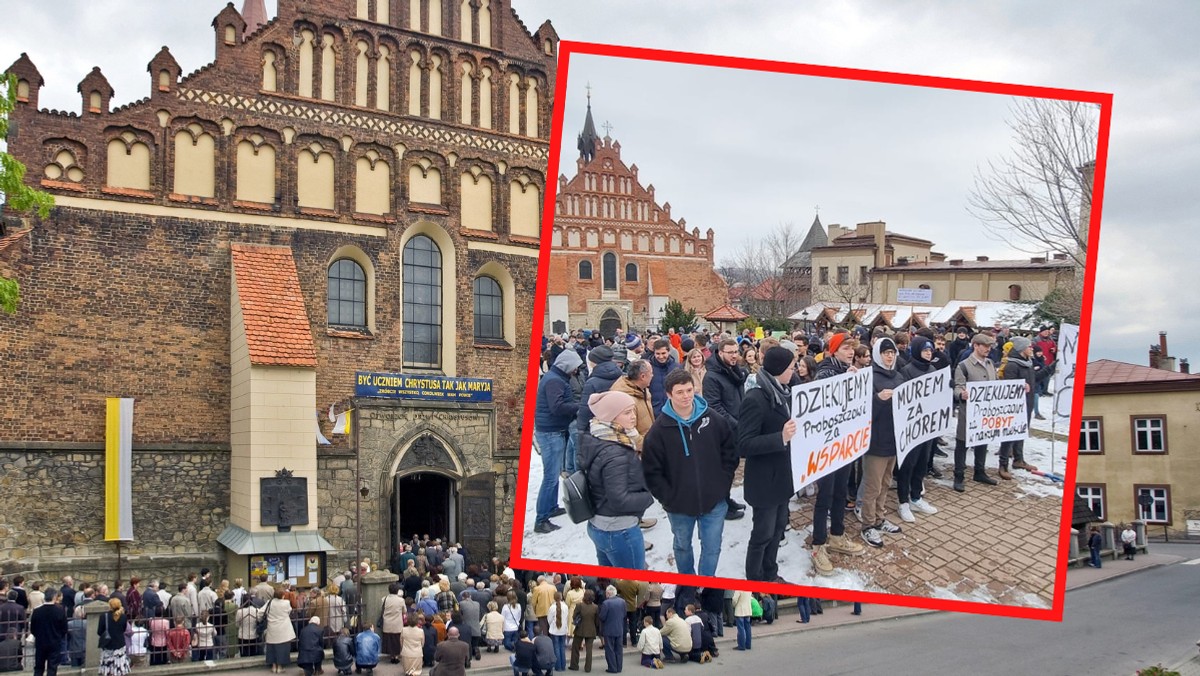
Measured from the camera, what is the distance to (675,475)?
4945 millimetres

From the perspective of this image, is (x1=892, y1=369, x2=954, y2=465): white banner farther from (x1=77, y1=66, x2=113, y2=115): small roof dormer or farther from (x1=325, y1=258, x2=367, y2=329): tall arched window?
(x1=77, y1=66, x2=113, y2=115): small roof dormer

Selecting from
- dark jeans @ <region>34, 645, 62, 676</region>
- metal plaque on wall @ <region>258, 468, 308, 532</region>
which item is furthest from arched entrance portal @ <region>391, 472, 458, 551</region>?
dark jeans @ <region>34, 645, 62, 676</region>

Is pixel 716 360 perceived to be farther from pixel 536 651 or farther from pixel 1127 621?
pixel 1127 621

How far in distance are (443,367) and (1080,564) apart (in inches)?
827

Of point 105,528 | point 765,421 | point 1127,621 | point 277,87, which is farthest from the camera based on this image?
point 277,87

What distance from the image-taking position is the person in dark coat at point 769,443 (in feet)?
16.0

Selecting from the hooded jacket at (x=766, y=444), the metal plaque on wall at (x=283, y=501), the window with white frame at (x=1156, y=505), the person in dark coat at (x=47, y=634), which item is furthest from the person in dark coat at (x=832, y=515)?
the window with white frame at (x=1156, y=505)

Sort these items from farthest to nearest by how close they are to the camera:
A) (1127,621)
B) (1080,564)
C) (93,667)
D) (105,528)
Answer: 1. (1080,564)
2. (1127,621)
3. (105,528)
4. (93,667)

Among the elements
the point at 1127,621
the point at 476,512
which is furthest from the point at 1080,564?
the point at 476,512

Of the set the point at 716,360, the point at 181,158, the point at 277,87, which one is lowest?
the point at 716,360

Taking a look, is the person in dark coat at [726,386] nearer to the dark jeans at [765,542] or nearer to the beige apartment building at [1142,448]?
the dark jeans at [765,542]

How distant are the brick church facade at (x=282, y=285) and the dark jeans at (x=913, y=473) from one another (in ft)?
54.8

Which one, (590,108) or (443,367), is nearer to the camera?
(590,108)

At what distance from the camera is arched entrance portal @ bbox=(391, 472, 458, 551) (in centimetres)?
2542
